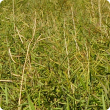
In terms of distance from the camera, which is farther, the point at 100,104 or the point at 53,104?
the point at 53,104

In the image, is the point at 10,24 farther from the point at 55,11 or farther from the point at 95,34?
the point at 95,34

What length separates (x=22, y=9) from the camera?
270cm

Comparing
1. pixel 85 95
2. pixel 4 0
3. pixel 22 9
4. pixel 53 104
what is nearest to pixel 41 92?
pixel 53 104

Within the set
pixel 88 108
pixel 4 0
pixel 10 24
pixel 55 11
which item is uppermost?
pixel 4 0

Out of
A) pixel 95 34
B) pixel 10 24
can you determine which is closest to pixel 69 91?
pixel 95 34

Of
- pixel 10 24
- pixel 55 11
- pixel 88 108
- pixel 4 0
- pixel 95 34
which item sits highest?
pixel 4 0

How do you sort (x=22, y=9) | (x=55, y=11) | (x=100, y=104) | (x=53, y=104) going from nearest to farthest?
(x=100, y=104), (x=53, y=104), (x=55, y=11), (x=22, y=9)

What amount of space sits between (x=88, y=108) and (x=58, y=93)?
178mm

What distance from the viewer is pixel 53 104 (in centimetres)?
113

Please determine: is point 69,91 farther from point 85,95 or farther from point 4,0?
point 4,0

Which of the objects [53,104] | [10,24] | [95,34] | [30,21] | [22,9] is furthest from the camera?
[22,9]

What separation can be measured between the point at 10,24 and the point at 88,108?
1296 mm

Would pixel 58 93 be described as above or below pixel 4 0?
below

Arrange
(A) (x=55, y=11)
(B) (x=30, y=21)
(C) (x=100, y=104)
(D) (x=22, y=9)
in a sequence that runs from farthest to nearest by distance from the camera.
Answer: (D) (x=22, y=9), (A) (x=55, y=11), (B) (x=30, y=21), (C) (x=100, y=104)
